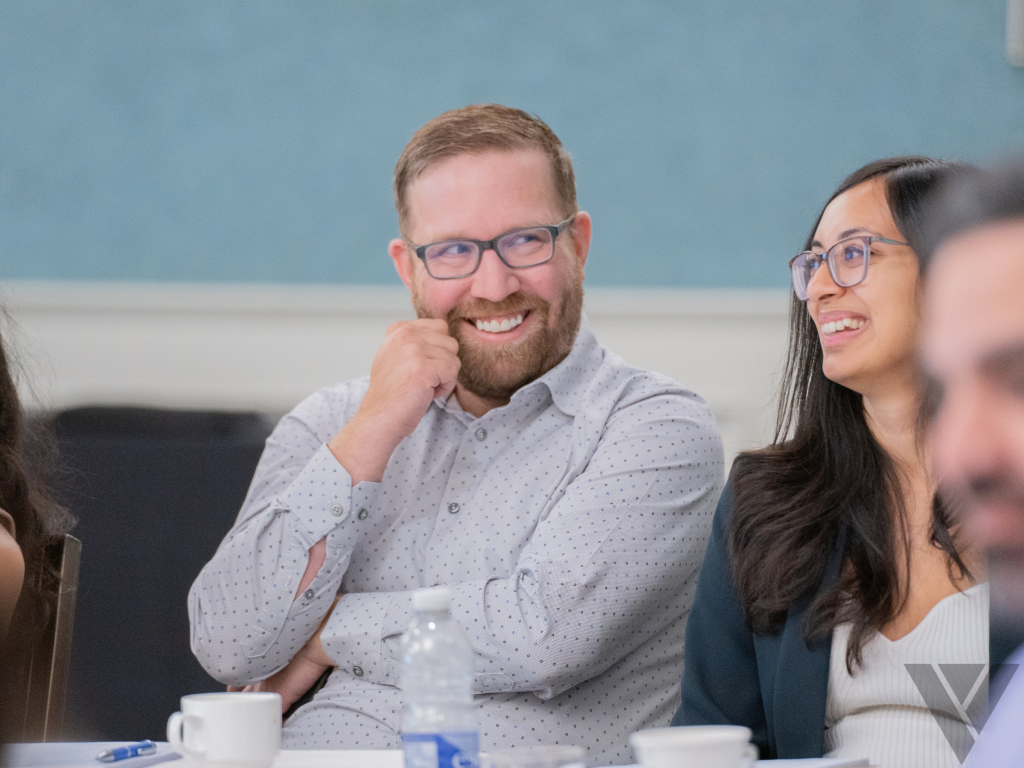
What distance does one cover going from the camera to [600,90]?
272 cm

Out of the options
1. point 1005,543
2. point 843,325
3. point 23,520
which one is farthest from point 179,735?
point 843,325

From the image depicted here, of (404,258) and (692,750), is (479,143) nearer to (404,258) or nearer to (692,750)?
(404,258)

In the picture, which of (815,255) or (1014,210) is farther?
(815,255)

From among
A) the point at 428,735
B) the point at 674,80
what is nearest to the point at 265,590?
the point at 428,735

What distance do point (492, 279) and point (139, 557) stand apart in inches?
37.4

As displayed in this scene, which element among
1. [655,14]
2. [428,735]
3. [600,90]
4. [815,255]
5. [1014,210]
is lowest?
[428,735]

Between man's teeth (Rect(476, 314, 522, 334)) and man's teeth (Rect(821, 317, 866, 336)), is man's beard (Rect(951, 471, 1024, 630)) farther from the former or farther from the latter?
man's teeth (Rect(476, 314, 522, 334))

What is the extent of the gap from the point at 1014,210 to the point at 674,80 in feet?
6.85

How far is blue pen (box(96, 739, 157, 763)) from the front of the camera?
104 centimetres

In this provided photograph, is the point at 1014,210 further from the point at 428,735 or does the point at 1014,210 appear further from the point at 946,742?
the point at 946,742

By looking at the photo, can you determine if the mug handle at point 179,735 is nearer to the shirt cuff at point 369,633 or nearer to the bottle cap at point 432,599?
the bottle cap at point 432,599

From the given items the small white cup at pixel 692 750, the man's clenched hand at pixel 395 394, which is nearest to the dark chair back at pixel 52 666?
the man's clenched hand at pixel 395 394

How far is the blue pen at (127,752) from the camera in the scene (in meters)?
1.04

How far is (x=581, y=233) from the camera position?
6.61ft
